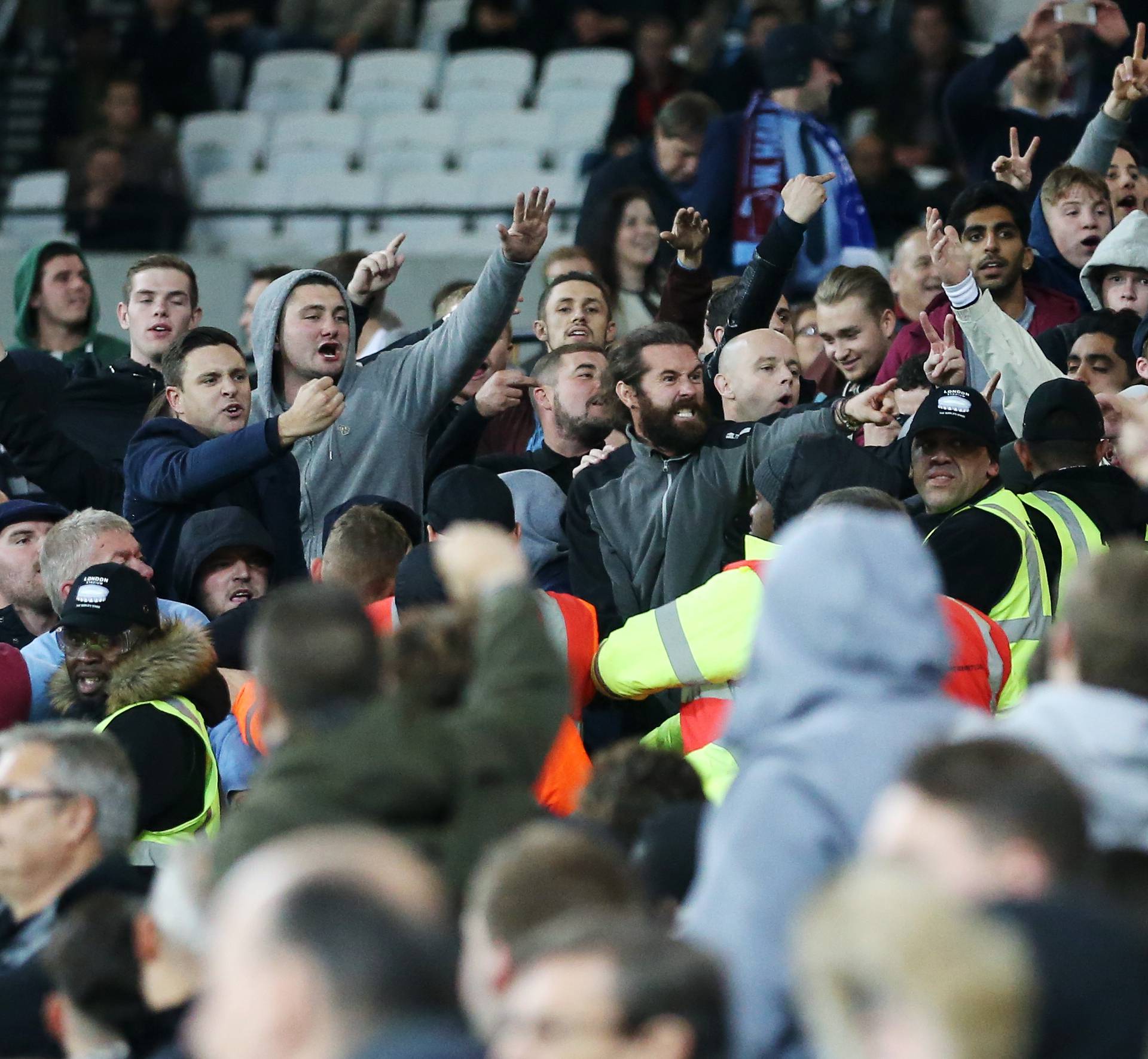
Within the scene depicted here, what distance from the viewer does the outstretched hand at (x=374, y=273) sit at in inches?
280

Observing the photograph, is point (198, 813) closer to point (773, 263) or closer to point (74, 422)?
point (773, 263)

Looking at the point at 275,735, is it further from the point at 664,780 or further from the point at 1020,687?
the point at 1020,687

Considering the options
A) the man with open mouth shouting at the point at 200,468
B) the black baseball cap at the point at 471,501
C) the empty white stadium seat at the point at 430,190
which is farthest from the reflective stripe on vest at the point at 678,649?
the empty white stadium seat at the point at 430,190

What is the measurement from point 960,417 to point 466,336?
1.65m

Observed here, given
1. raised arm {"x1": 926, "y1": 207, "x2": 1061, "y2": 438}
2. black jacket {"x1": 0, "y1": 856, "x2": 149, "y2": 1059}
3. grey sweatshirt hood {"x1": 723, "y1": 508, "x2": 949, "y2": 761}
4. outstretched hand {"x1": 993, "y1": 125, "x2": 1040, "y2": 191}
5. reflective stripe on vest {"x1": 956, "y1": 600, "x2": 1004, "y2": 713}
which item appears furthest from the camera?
outstretched hand {"x1": 993, "y1": 125, "x2": 1040, "y2": 191}

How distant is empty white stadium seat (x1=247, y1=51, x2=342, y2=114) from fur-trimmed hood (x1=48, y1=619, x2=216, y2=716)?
9.42 meters

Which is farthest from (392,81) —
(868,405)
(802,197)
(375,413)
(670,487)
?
(868,405)

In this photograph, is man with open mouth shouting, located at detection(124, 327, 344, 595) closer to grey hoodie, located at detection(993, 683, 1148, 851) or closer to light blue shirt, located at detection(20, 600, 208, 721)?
light blue shirt, located at detection(20, 600, 208, 721)

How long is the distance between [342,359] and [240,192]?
704cm

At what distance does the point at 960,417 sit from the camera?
559 cm

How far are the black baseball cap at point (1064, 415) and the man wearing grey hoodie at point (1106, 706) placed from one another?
2.65 metres

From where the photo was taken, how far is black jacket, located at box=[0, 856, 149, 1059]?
3541 mm

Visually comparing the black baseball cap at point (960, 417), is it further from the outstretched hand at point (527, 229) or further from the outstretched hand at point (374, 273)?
the outstretched hand at point (374, 273)

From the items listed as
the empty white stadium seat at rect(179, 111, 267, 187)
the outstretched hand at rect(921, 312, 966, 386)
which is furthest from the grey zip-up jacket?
the empty white stadium seat at rect(179, 111, 267, 187)
